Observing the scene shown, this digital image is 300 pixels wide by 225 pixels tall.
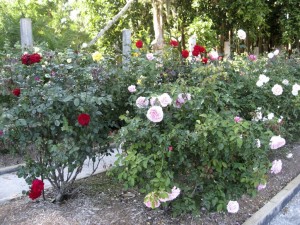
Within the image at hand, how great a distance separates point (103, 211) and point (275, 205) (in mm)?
1828

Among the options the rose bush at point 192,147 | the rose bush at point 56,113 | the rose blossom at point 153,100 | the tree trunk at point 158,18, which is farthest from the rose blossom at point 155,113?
the tree trunk at point 158,18

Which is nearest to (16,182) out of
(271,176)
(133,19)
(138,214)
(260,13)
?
(138,214)

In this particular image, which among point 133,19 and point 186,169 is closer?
point 186,169

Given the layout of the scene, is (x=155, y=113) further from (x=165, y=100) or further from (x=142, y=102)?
(x=142, y=102)

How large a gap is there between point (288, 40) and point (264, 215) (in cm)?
1069

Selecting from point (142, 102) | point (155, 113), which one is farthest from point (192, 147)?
point (142, 102)

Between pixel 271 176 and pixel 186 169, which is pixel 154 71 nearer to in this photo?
pixel 186 169

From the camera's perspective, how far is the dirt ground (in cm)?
310

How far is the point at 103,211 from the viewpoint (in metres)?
3.28

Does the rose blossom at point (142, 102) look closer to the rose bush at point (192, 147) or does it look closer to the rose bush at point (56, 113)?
the rose bush at point (192, 147)

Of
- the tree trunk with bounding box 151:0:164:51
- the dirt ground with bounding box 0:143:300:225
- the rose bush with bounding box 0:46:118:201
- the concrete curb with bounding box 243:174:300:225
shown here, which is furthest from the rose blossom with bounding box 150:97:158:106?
the tree trunk with bounding box 151:0:164:51

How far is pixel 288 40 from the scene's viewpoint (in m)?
12.7

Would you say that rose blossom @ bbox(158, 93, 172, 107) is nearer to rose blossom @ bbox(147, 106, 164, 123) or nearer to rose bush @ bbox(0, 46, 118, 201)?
rose blossom @ bbox(147, 106, 164, 123)

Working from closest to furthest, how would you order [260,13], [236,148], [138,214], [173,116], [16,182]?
[236,148], [173,116], [138,214], [16,182], [260,13]
